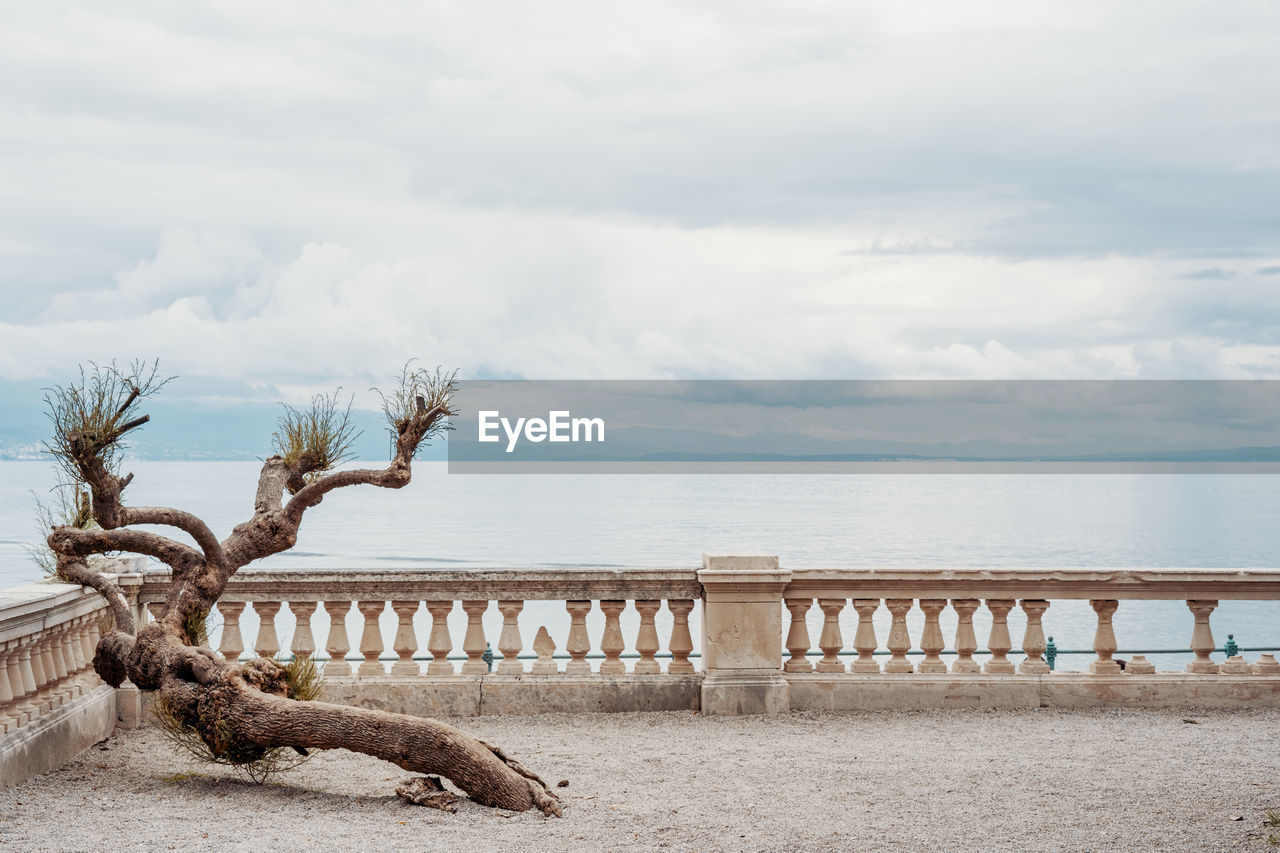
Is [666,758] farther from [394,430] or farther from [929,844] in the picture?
[394,430]

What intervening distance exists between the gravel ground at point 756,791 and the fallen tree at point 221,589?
0.95 ft

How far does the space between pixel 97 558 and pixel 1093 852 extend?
6.95 m

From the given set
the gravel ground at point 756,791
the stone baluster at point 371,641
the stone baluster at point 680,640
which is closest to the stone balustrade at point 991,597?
the gravel ground at point 756,791

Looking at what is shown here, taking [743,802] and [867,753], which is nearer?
[743,802]

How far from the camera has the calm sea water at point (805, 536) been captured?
53906mm

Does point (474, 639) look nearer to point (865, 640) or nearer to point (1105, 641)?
point (865, 640)

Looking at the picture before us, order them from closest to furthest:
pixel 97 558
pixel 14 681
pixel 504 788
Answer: pixel 504 788 < pixel 14 681 < pixel 97 558

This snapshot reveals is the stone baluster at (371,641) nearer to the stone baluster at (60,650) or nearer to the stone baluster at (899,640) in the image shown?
the stone baluster at (60,650)

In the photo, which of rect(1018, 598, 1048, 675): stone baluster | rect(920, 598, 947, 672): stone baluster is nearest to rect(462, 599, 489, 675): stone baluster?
rect(920, 598, 947, 672): stone baluster

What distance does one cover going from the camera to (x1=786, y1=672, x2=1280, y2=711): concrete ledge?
9.11 m

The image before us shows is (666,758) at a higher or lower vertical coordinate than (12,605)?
lower

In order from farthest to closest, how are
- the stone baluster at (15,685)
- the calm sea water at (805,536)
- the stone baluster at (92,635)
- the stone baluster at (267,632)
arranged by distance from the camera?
the calm sea water at (805,536)
the stone baluster at (267,632)
the stone baluster at (92,635)
the stone baluster at (15,685)

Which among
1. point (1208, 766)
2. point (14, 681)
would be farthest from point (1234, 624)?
point (14, 681)

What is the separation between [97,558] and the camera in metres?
8.72
